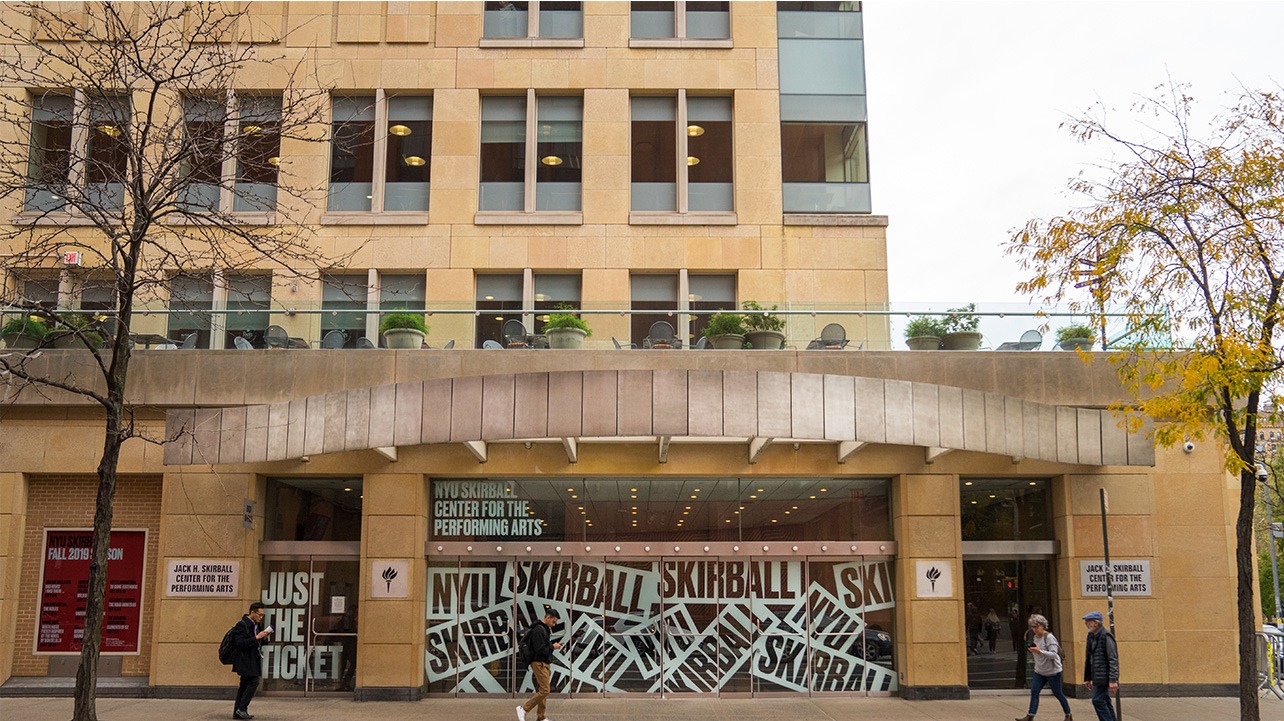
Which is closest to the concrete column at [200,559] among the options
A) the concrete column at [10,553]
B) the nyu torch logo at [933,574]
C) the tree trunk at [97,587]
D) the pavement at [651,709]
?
the pavement at [651,709]

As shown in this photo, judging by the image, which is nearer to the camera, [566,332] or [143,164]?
[566,332]

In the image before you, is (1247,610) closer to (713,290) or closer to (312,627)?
(713,290)

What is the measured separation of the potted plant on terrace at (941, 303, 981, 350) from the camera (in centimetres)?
1883

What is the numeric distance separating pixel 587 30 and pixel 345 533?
1194cm

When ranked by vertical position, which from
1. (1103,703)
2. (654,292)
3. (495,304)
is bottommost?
(1103,703)

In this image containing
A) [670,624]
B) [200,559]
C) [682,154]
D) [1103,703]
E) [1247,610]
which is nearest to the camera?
[1247,610]

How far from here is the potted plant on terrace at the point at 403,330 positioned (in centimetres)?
1897

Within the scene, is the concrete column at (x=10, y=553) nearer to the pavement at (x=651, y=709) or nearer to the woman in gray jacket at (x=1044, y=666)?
the pavement at (x=651, y=709)

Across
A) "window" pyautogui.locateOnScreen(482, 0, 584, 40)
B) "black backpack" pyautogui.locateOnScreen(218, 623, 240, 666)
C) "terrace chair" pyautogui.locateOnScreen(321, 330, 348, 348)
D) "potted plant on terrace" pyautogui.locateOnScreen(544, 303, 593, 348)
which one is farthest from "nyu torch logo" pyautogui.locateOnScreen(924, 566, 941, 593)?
"window" pyautogui.locateOnScreen(482, 0, 584, 40)

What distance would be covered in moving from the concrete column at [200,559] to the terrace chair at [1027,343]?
44.6 ft

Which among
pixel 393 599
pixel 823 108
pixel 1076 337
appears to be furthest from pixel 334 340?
pixel 1076 337

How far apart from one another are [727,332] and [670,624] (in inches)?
205

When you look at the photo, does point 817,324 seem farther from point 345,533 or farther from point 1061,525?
point 345,533

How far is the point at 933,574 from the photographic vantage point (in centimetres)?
1808
